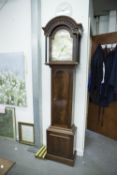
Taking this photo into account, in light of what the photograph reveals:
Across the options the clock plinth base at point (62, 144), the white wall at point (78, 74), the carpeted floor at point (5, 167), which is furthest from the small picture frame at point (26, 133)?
the carpeted floor at point (5, 167)

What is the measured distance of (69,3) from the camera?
1.87 meters

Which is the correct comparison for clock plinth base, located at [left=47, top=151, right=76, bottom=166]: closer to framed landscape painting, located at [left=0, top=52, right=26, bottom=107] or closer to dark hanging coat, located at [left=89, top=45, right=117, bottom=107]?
framed landscape painting, located at [left=0, top=52, right=26, bottom=107]

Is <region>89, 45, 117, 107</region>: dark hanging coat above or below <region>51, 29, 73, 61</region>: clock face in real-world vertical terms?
below

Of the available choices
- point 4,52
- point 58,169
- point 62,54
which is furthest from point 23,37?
→ point 58,169

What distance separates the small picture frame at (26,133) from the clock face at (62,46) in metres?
1.21

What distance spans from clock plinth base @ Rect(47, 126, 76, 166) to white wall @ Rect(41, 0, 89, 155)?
Answer: 23cm

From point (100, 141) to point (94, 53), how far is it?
62.6 inches

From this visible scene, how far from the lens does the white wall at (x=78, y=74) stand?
186 centimetres

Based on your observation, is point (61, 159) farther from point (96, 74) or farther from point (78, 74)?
point (96, 74)

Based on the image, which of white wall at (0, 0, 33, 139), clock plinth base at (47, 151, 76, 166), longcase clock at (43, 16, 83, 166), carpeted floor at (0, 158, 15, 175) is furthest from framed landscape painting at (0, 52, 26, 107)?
carpeted floor at (0, 158, 15, 175)

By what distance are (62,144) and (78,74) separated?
97 cm

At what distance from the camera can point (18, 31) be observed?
7.18ft

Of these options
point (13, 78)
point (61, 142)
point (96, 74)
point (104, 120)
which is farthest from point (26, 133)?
point (96, 74)

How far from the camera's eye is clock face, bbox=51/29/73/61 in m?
1.79
